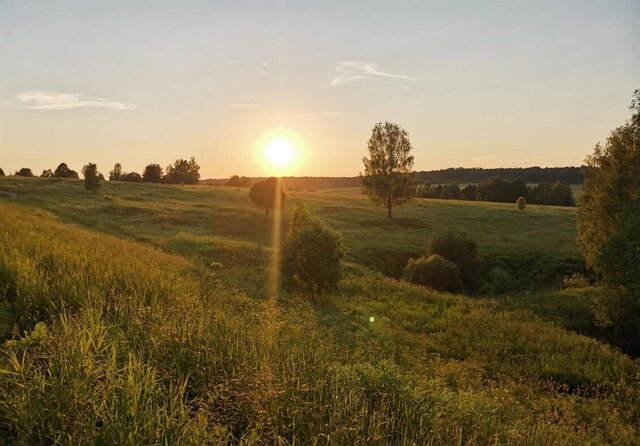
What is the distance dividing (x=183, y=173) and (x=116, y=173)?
19.7 metres

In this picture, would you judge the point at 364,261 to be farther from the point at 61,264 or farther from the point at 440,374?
the point at 61,264

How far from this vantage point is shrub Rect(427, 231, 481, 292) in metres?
36.8

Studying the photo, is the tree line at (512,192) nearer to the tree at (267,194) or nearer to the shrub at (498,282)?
the tree at (267,194)

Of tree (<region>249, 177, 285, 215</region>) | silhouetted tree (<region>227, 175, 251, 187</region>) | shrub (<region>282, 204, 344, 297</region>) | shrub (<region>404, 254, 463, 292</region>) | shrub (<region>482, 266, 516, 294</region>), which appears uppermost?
silhouetted tree (<region>227, 175, 251, 187</region>)

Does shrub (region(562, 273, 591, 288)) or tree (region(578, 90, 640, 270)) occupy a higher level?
tree (region(578, 90, 640, 270))

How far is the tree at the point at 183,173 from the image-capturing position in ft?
430

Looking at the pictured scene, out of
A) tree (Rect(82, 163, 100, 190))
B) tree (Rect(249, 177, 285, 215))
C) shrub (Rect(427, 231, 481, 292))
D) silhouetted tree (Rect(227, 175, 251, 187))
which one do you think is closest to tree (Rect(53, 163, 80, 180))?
silhouetted tree (Rect(227, 175, 251, 187))

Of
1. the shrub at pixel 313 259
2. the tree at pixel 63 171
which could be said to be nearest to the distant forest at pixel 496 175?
the tree at pixel 63 171

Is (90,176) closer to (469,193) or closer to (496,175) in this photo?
(469,193)

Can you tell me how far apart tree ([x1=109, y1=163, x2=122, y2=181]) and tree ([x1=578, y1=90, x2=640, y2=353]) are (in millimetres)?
126695

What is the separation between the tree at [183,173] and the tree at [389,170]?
3019 inches

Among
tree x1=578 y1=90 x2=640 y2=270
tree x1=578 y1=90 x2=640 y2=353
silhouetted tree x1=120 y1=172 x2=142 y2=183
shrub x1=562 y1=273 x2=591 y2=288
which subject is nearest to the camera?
tree x1=578 y1=90 x2=640 y2=353

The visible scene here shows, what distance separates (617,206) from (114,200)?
5653cm

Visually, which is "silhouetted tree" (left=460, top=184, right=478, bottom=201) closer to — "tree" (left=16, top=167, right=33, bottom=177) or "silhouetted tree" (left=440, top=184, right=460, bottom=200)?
"silhouetted tree" (left=440, top=184, right=460, bottom=200)
